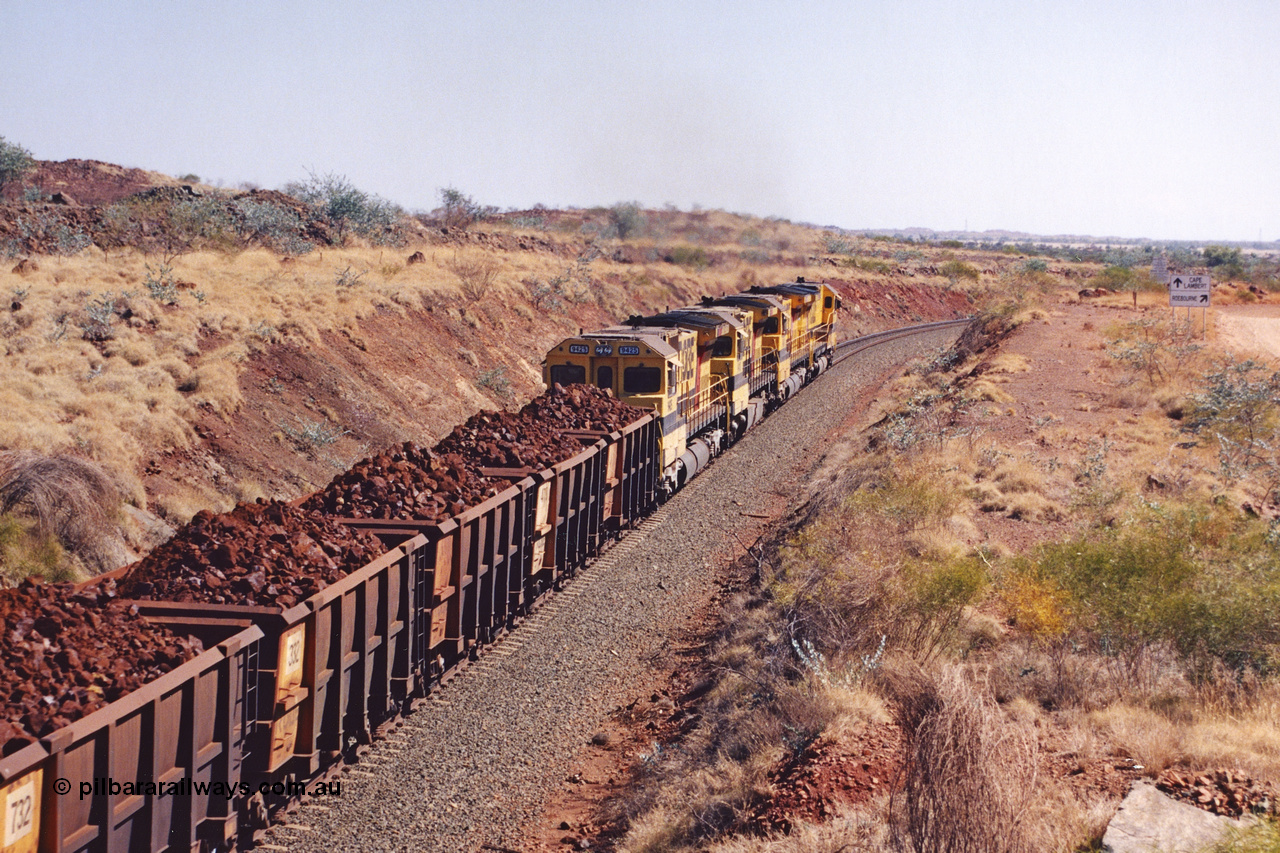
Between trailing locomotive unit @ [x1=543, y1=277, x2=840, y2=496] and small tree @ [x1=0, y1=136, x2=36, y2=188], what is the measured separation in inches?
1728

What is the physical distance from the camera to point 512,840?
949 cm

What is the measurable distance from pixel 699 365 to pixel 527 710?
1376cm

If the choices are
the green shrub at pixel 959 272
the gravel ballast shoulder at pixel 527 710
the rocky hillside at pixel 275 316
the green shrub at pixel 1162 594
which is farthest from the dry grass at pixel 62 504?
the green shrub at pixel 959 272

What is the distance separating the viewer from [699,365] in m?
24.6

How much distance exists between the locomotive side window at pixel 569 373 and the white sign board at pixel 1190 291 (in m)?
19.4

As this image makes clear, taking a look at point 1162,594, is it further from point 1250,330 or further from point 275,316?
point 1250,330

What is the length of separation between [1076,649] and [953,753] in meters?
6.09

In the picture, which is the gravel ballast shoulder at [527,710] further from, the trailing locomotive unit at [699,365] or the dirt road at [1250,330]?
the dirt road at [1250,330]

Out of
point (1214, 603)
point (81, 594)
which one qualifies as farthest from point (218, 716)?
point (1214, 603)

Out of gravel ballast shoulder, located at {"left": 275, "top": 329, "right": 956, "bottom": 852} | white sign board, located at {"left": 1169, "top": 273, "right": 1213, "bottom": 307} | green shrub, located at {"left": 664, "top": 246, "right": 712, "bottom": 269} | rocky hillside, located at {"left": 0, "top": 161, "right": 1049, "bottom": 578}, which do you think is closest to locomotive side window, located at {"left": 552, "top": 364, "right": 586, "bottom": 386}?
gravel ballast shoulder, located at {"left": 275, "top": 329, "right": 956, "bottom": 852}

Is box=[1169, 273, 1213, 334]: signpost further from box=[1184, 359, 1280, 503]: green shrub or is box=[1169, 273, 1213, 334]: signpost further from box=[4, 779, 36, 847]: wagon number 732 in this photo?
box=[4, 779, 36, 847]: wagon number 732

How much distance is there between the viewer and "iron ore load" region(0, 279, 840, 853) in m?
6.69

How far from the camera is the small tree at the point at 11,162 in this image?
5462 cm

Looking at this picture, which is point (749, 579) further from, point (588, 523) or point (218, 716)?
point (218, 716)
